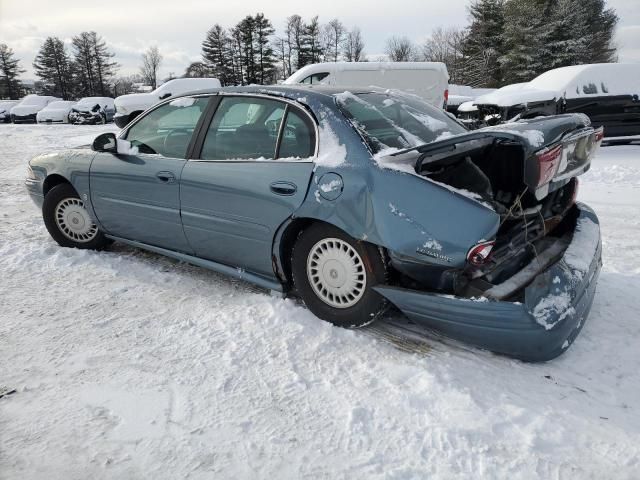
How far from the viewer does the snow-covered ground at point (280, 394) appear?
200cm

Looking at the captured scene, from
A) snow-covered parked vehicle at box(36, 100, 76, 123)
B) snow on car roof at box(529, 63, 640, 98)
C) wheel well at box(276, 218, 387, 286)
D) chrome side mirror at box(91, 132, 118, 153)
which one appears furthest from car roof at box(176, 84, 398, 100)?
snow-covered parked vehicle at box(36, 100, 76, 123)

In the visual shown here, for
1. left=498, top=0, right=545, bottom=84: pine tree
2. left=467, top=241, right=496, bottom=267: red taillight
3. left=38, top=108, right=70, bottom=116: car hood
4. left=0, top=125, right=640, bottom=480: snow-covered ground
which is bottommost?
→ left=0, top=125, right=640, bottom=480: snow-covered ground

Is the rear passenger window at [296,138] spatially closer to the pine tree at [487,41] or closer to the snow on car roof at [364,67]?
the snow on car roof at [364,67]

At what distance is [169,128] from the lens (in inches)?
153

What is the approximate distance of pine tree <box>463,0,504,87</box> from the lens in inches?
1484

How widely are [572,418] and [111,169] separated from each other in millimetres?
3605

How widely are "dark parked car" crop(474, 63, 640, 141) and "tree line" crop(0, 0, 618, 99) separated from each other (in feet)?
77.0

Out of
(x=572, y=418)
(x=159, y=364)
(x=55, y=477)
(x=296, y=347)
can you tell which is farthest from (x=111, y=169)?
(x=572, y=418)

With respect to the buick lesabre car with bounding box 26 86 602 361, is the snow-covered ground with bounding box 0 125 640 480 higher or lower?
lower

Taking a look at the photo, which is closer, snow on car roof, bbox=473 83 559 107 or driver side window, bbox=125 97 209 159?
driver side window, bbox=125 97 209 159

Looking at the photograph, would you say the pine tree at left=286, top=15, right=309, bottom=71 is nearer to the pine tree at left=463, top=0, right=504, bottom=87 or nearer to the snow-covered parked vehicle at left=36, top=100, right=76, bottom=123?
the pine tree at left=463, top=0, right=504, bottom=87

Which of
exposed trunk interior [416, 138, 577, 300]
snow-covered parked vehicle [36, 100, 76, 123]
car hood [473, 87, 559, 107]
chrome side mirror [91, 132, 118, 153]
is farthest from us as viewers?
snow-covered parked vehicle [36, 100, 76, 123]

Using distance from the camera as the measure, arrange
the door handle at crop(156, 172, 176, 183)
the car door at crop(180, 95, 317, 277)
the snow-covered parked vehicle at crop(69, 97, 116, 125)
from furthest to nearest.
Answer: the snow-covered parked vehicle at crop(69, 97, 116, 125) → the door handle at crop(156, 172, 176, 183) → the car door at crop(180, 95, 317, 277)

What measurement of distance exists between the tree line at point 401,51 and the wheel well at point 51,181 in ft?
110
